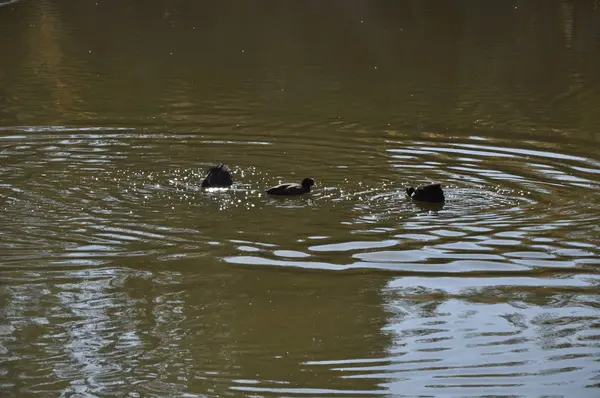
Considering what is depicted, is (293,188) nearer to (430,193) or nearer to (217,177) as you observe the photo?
(217,177)

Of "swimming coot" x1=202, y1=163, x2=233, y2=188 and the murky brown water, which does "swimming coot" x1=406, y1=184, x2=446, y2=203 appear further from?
"swimming coot" x1=202, y1=163, x2=233, y2=188

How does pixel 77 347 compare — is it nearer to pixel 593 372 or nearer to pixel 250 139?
pixel 593 372

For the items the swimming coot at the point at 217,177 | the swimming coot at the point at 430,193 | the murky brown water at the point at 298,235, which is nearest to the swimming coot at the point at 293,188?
the murky brown water at the point at 298,235

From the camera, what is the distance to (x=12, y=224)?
1135 centimetres

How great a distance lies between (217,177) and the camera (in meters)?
12.7

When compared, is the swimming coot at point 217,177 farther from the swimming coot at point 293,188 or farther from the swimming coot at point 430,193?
the swimming coot at point 430,193

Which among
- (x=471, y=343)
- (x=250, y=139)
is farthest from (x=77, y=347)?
(x=250, y=139)

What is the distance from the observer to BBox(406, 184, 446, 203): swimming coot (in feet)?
39.7

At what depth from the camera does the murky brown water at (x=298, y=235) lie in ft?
26.2

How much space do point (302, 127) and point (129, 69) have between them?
7.96 metres

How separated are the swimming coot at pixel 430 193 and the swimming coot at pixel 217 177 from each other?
1.99 meters

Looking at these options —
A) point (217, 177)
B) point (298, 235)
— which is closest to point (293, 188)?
point (217, 177)

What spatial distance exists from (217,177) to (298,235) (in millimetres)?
1842

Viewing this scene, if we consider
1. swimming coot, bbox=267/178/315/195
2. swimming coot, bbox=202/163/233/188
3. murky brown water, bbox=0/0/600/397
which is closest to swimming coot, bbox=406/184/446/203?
murky brown water, bbox=0/0/600/397
